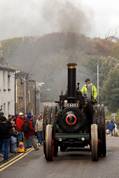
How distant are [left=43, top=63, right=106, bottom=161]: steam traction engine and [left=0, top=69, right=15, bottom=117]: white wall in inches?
1016

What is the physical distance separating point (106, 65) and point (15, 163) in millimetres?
68168

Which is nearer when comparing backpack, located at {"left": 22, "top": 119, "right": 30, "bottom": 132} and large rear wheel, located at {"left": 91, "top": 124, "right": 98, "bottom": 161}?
large rear wheel, located at {"left": 91, "top": 124, "right": 98, "bottom": 161}

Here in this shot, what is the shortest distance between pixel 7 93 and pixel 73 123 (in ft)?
96.5

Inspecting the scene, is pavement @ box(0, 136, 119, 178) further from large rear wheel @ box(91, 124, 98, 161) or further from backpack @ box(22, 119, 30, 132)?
backpack @ box(22, 119, 30, 132)

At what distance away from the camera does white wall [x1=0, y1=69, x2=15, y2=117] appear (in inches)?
1752

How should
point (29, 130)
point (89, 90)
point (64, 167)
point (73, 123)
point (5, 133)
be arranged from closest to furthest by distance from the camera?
point (64, 167) → point (73, 123) → point (5, 133) → point (89, 90) → point (29, 130)

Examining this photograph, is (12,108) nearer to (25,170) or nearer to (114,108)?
(114,108)

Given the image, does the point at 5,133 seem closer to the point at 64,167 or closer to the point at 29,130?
the point at 64,167

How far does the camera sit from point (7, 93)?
153 feet

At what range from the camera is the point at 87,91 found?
19172 millimetres

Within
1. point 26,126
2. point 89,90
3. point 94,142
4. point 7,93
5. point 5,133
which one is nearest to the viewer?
point 94,142

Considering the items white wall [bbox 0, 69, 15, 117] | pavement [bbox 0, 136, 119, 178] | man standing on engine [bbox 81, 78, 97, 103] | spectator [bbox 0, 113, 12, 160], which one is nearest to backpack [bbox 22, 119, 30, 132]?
pavement [bbox 0, 136, 119, 178]

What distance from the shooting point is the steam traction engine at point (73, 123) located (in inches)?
687

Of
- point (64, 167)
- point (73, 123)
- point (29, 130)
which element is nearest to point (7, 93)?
point (29, 130)
